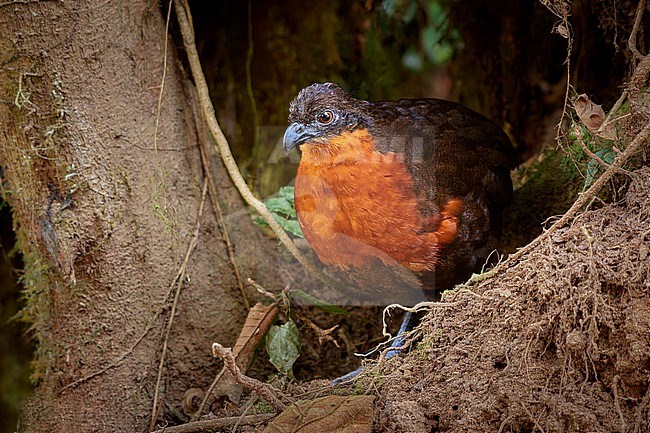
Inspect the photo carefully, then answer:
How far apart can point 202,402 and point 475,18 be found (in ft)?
8.65

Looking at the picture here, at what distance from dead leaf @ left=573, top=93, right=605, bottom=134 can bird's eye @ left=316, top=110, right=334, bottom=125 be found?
90cm

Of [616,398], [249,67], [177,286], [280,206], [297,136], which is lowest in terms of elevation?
[616,398]

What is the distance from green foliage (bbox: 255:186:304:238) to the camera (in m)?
2.98

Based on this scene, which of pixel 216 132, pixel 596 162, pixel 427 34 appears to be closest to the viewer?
pixel 596 162

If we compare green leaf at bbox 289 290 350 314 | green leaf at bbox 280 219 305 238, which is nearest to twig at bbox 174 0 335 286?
green leaf at bbox 280 219 305 238

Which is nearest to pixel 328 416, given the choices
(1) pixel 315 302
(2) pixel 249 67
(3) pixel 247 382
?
(3) pixel 247 382

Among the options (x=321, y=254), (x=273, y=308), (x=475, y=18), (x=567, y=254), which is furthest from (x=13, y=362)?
(x=475, y=18)

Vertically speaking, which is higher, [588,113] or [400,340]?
[588,113]

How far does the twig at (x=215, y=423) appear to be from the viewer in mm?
2205

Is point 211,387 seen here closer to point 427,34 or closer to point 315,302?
point 315,302

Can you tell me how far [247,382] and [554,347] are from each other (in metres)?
0.98

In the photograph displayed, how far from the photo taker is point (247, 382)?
2.09m

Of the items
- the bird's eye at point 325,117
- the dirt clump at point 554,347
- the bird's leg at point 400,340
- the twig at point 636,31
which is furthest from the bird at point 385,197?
the twig at point 636,31

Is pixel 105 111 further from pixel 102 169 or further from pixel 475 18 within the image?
pixel 475 18
